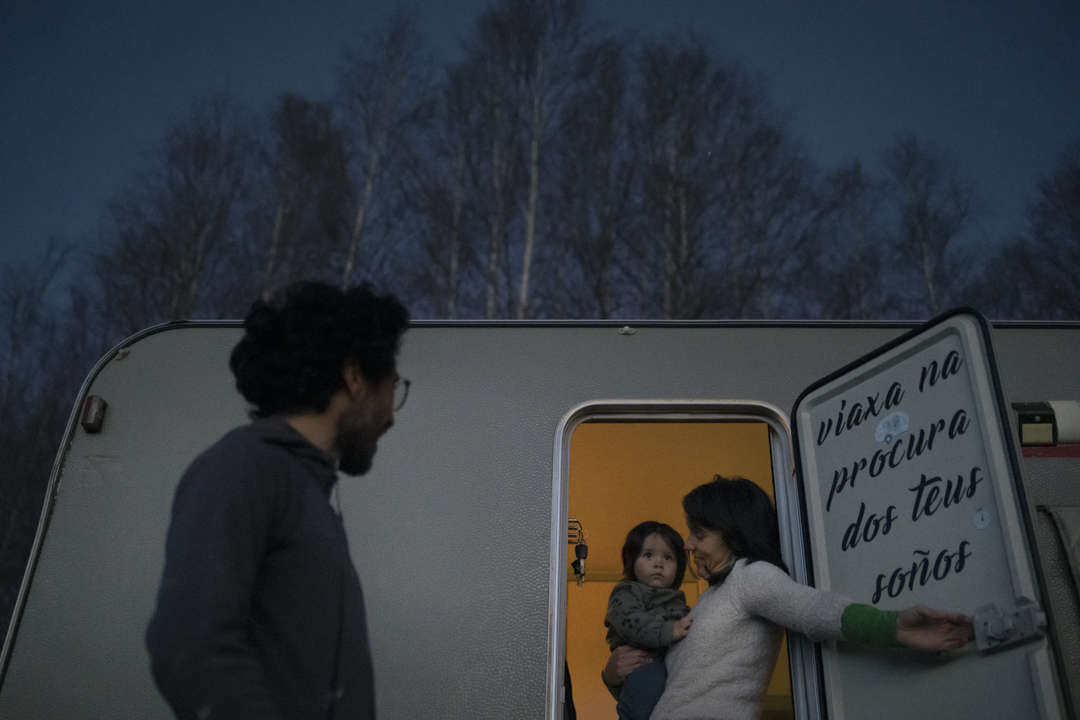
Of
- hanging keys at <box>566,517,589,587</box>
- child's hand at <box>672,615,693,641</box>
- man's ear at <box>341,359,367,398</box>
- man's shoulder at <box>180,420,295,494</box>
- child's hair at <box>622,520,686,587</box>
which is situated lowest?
child's hand at <box>672,615,693,641</box>

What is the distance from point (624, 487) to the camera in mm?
4594

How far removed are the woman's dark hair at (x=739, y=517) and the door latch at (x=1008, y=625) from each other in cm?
72

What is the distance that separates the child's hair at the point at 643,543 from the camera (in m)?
3.58

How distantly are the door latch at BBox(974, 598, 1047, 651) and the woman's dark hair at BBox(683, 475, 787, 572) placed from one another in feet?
2.35

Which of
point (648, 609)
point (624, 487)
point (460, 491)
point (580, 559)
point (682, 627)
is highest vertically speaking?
point (624, 487)

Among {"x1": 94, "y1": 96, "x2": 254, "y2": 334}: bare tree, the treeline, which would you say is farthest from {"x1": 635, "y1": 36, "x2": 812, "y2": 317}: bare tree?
{"x1": 94, "y1": 96, "x2": 254, "y2": 334}: bare tree

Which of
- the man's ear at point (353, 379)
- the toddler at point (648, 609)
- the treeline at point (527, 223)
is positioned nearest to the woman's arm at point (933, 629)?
the toddler at point (648, 609)

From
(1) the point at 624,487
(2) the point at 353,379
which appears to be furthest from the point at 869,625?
(1) the point at 624,487

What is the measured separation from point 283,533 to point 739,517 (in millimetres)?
1644

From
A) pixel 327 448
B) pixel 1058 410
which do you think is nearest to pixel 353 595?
pixel 327 448

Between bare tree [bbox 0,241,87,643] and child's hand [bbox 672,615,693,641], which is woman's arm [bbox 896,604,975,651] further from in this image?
bare tree [bbox 0,241,87,643]

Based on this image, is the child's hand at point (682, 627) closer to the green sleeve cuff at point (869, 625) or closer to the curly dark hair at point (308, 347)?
the green sleeve cuff at point (869, 625)

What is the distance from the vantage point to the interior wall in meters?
4.18

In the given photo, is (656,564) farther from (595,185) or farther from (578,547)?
(595,185)
